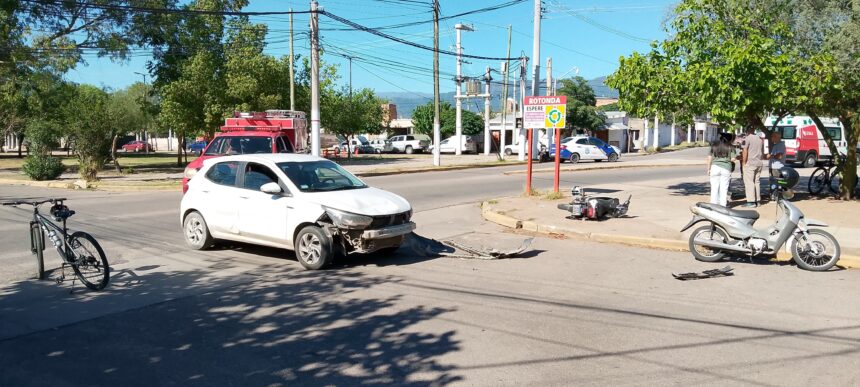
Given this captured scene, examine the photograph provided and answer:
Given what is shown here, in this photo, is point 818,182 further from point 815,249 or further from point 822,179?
point 815,249

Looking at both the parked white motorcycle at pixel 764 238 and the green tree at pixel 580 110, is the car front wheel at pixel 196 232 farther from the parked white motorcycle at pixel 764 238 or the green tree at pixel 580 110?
the green tree at pixel 580 110

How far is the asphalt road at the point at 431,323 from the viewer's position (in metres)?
4.77

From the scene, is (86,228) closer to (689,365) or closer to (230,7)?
(689,365)

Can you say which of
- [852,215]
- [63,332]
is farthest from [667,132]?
[63,332]

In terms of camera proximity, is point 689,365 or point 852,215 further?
point 852,215

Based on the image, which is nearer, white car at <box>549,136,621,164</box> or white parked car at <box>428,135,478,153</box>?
white car at <box>549,136,621,164</box>

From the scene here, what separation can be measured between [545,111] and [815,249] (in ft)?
Answer: 26.4

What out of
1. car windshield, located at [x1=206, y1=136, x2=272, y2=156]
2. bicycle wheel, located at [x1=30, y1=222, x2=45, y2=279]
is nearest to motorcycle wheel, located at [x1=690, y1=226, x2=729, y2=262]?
bicycle wheel, located at [x1=30, y1=222, x2=45, y2=279]

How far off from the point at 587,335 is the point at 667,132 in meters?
75.0

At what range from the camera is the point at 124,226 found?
476 inches

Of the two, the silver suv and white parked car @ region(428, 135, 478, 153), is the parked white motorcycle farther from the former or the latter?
the silver suv

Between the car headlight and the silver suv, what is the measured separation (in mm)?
49610

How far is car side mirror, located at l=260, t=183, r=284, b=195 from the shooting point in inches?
334

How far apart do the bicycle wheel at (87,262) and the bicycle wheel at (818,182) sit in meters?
16.0
